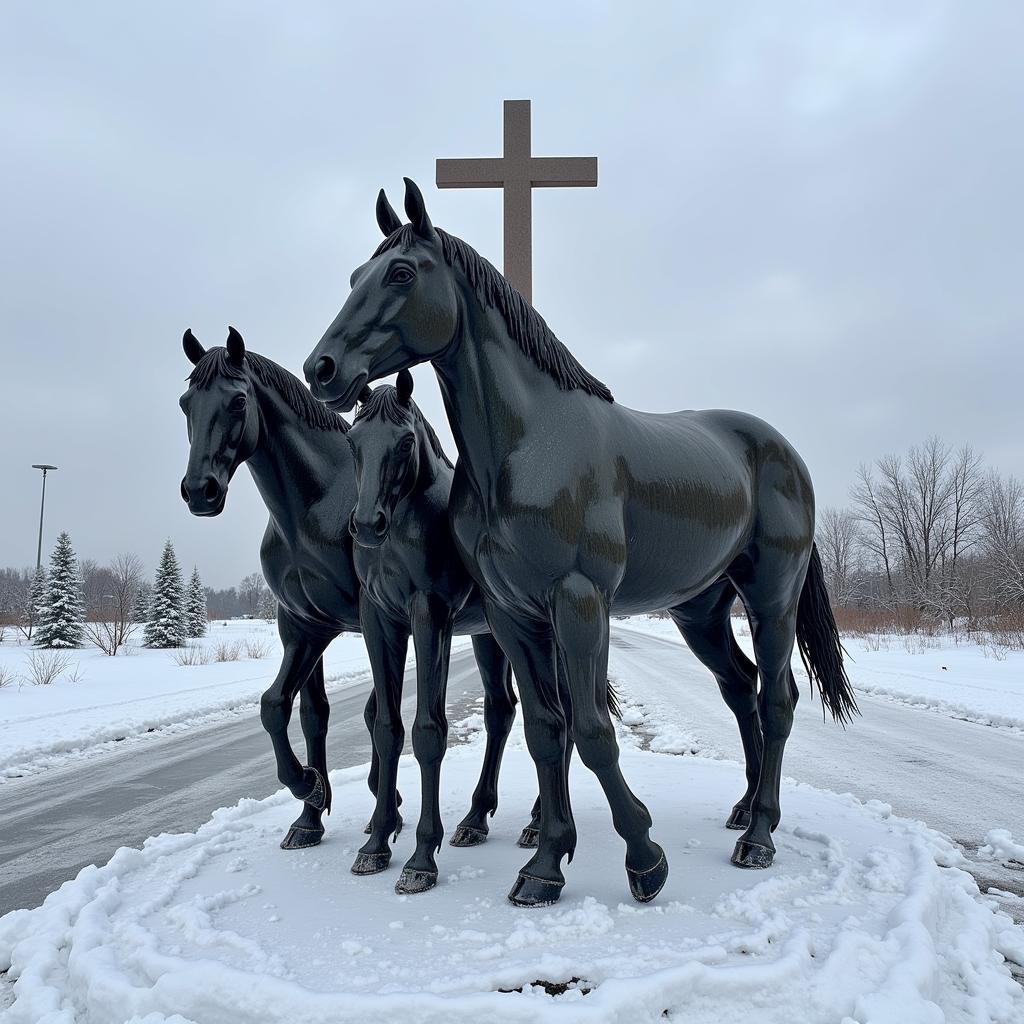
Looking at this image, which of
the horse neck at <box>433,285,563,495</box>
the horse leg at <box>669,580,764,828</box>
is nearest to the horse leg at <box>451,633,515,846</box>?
the horse leg at <box>669,580,764,828</box>

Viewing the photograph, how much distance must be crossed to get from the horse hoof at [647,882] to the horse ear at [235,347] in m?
2.79

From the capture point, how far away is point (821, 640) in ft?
14.4

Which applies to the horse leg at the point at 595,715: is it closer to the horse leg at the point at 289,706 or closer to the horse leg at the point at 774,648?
the horse leg at the point at 774,648

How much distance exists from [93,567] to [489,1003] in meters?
91.5

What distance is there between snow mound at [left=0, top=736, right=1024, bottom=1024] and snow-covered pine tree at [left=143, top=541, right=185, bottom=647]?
26.4m

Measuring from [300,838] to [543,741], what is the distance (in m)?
1.56

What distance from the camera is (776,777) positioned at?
372 cm

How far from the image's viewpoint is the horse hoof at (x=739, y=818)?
4.00 metres

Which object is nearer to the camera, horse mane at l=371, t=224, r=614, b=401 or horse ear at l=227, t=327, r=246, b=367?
horse mane at l=371, t=224, r=614, b=401

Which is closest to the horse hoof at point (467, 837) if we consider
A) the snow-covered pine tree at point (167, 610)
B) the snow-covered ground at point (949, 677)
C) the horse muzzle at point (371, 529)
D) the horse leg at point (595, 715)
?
the horse leg at point (595, 715)

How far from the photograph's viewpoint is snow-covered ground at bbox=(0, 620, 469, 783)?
7926 millimetres

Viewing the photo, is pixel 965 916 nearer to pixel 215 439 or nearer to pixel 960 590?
pixel 215 439

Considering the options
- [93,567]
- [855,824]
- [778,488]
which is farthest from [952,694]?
[93,567]

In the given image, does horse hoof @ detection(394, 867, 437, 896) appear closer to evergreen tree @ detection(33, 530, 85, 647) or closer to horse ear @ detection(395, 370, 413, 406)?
horse ear @ detection(395, 370, 413, 406)
